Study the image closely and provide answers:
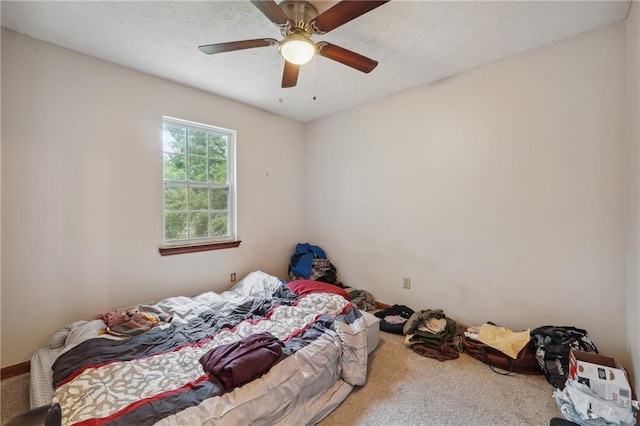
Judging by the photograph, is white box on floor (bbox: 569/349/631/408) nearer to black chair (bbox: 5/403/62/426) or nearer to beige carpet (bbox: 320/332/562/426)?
beige carpet (bbox: 320/332/562/426)

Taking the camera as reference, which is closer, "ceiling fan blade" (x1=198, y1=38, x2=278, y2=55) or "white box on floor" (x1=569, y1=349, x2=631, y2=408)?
"white box on floor" (x1=569, y1=349, x2=631, y2=408)

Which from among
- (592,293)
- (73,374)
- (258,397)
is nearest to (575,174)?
(592,293)

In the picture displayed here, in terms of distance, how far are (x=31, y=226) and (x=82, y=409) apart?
1581 millimetres

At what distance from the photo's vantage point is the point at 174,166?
2861 millimetres

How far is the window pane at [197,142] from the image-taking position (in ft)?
9.82

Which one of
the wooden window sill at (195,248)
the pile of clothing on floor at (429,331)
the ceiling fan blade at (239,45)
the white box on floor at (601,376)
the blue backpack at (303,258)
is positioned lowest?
the pile of clothing on floor at (429,331)

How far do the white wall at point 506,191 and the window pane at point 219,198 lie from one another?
61.3 inches

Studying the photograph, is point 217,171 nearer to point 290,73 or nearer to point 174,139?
point 174,139

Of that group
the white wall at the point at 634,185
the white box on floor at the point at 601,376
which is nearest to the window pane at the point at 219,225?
the white box on floor at the point at 601,376

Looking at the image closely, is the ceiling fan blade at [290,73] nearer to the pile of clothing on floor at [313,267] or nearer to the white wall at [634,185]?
the white wall at [634,185]

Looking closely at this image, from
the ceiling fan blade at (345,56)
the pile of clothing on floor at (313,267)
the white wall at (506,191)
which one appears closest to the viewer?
the ceiling fan blade at (345,56)

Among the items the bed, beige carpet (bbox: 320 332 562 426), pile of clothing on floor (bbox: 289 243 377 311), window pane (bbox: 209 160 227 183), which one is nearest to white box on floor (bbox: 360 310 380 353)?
the bed

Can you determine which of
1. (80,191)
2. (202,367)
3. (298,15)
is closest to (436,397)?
(202,367)

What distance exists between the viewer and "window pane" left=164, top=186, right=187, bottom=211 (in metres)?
2.81
